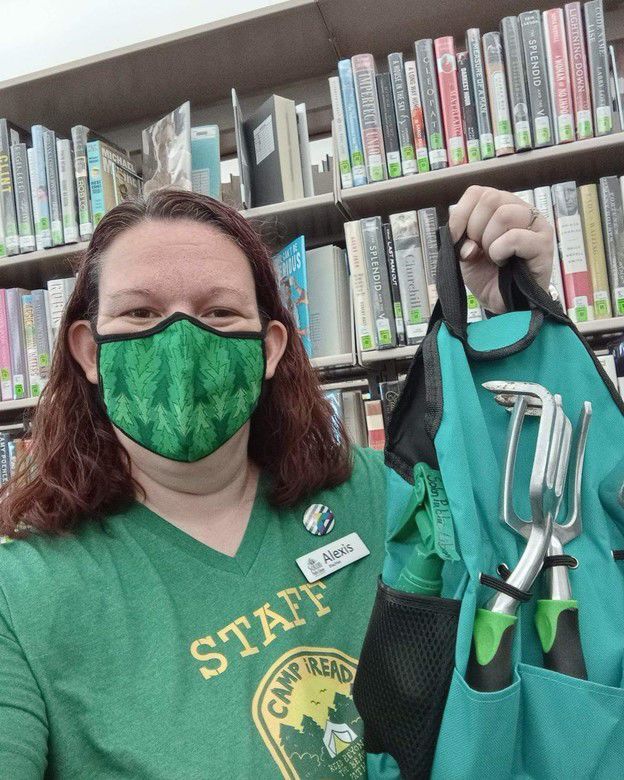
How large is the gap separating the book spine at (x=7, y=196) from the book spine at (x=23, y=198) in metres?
0.01

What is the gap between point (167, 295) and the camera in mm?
897

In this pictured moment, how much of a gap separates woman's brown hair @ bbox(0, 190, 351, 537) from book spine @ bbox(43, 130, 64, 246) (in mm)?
975

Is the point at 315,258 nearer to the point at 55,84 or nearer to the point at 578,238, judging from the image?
the point at 578,238

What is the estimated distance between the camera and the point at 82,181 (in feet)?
6.22

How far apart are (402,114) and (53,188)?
3.04 feet

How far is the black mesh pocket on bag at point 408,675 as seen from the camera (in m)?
0.67

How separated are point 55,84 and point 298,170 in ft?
2.47

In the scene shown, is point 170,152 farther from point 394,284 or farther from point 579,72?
point 579,72

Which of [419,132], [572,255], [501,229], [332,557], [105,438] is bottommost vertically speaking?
[332,557]

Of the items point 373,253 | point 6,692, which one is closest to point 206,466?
point 6,692

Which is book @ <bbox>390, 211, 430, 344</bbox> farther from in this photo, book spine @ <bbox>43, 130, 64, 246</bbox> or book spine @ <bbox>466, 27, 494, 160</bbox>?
book spine @ <bbox>43, 130, 64, 246</bbox>

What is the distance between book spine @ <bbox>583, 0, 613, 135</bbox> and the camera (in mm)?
1562

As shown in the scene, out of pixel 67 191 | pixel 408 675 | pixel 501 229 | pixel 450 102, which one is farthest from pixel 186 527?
pixel 67 191

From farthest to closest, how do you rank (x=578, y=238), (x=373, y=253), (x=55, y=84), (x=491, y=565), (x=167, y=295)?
(x=55, y=84) → (x=373, y=253) → (x=578, y=238) → (x=167, y=295) → (x=491, y=565)
